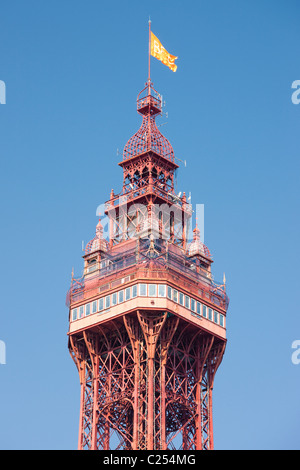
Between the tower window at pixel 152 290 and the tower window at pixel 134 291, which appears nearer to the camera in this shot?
the tower window at pixel 152 290

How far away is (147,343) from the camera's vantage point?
18825 centimetres

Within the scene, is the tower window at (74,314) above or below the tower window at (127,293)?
below

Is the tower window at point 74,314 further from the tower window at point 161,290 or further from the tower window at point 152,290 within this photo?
the tower window at point 161,290

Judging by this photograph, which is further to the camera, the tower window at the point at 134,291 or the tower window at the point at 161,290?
the tower window at the point at 134,291

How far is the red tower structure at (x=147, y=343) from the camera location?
18800 centimetres

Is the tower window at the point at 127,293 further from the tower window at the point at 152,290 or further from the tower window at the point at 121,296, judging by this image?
the tower window at the point at 152,290

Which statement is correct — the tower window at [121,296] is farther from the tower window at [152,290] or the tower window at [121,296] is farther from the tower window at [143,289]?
the tower window at [152,290]

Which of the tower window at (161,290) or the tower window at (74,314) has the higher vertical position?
the tower window at (161,290)

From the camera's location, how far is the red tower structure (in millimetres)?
188000

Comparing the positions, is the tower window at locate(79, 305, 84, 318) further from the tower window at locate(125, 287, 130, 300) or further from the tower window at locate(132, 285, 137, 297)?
the tower window at locate(132, 285, 137, 297)

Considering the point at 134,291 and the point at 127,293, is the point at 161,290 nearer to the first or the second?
the point at 134,291

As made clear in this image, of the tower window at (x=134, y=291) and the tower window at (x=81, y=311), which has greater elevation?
the tower window at (x=134, y=291)
